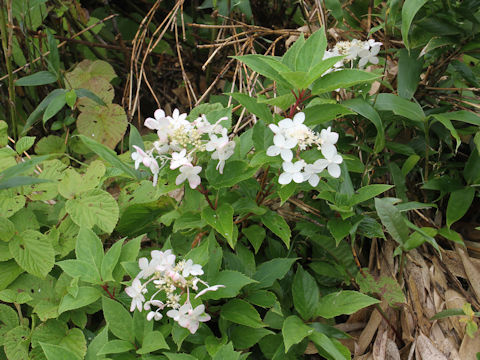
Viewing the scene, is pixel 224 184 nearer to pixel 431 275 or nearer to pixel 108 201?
pixel 108 201

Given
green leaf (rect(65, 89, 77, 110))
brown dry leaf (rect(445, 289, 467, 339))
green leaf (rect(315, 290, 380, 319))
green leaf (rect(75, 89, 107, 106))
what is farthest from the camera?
green leaf (rect(75, 89, 107, 106))

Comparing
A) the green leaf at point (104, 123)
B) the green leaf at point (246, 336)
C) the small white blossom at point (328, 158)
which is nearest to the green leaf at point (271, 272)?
the green leaf at point (246, 336)

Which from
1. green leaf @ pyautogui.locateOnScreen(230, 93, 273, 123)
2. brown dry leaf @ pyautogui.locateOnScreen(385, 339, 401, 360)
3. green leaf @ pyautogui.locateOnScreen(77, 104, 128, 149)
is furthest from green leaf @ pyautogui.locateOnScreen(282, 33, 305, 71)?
green leaf @ pyautogui.locateOnScreen(77, 104, 128, 149)

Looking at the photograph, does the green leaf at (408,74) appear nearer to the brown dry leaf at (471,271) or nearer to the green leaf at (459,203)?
the green leaf at (459,203)

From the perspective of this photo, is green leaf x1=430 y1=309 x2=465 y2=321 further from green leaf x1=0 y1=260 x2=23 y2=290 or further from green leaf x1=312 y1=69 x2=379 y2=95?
green leaf x1=0 y1=260 x2=23 y2=290

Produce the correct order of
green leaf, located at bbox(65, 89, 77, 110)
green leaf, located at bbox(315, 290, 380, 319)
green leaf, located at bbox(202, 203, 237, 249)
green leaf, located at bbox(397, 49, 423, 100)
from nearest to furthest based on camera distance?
green leaf, located at bbox(202, 203, 237, 249)
green leaf, located at bbox(315, 290, 380, 319)
green leaf, located at bbox(397, 49, 423, 100)
green leaf, located at bbox(65, 89, 77, 110)

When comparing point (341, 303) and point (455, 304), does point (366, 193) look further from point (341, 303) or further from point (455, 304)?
point (455, 304)

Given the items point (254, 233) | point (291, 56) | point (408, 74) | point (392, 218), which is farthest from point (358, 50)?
point (254, 233)

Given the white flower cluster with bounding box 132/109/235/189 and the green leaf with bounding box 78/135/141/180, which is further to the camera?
the green leaf with bounding box 78/135/141/180
